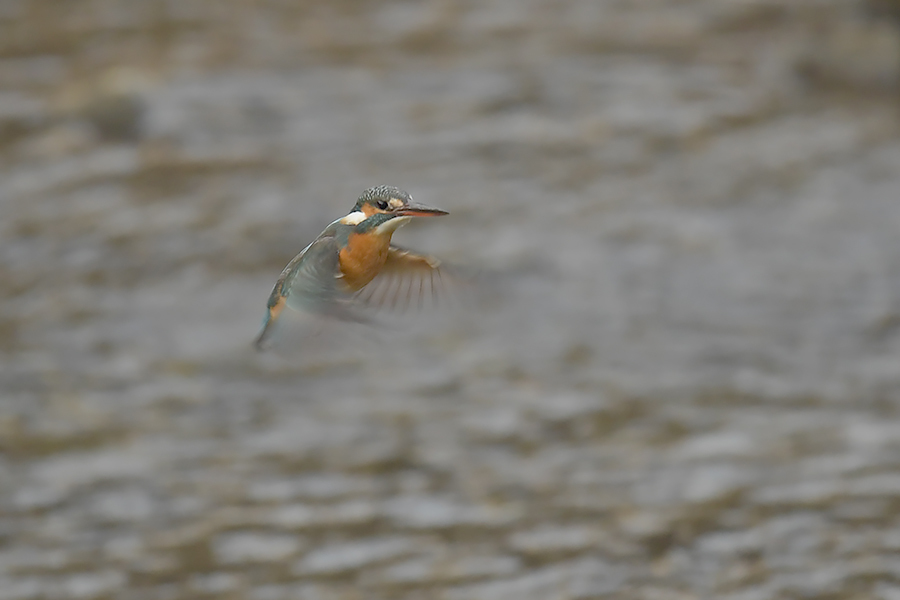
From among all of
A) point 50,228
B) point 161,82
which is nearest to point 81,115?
point 161,82

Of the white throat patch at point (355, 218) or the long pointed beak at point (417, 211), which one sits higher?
the white throat patch at point (355, 218)

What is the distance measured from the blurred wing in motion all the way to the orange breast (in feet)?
0.75

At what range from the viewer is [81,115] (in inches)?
267

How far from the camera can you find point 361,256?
6.68 feet

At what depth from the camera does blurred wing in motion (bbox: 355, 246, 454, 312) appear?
2332 mm

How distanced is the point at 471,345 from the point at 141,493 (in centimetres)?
157

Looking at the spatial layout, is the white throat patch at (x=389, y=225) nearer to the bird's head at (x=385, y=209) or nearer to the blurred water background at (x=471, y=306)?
the bird's head at (x=385, y=209)

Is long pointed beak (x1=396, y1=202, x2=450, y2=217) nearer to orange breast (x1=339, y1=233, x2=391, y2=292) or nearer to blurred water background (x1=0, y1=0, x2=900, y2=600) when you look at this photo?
orange breast (x1=339, y1=233, x2=391, y2=292)

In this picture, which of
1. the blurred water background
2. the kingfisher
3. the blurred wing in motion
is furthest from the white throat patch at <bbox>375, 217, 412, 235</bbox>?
the blurred water background

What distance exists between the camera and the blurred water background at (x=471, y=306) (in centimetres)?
405

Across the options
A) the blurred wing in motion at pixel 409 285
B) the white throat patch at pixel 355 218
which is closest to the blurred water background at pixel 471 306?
the blurred wing in motion at pixel 409 285

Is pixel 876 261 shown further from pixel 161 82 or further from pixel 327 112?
pixel 161 82

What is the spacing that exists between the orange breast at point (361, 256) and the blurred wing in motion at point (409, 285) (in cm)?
23

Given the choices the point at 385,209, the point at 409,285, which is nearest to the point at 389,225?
the point at 385,209
